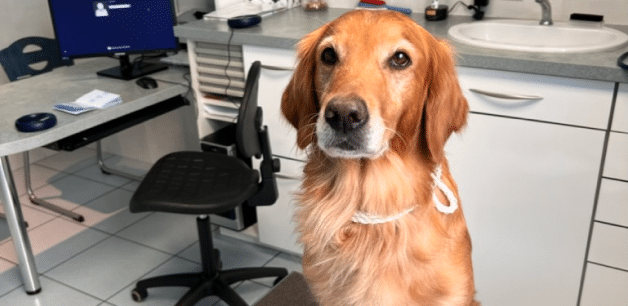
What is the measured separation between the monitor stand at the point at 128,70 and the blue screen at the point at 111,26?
6 centimetres

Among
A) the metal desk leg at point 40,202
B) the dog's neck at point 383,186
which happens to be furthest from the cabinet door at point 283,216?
the dog's neck at point 383,186

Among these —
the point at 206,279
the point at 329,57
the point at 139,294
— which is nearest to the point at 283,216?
the point at 206,279

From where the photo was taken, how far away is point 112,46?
275 cm

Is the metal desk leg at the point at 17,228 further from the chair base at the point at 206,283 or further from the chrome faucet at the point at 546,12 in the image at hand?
the chrome faucet at the point at 546,12

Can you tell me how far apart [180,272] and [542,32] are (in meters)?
1.90

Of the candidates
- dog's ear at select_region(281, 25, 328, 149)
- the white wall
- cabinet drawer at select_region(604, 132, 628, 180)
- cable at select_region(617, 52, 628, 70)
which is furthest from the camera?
the white wall


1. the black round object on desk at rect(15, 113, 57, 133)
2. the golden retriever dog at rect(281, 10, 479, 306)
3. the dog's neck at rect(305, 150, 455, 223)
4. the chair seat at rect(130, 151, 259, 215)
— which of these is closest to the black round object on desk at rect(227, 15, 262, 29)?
the chair seat at rect(130, 151, 259, 215)

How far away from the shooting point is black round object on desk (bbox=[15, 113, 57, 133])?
6.89ft

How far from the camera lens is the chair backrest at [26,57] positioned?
3094 mm

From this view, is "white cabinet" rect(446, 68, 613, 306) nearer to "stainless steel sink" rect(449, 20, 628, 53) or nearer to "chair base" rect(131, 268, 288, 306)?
"stainless steel sink" rect(449, 20, 628, 53)

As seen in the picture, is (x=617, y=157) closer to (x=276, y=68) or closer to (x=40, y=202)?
(x=276, y=68)

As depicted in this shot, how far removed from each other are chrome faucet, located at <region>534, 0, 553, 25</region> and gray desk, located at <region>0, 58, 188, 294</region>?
1611 millimetres

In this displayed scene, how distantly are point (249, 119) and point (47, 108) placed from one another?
35.9 inches

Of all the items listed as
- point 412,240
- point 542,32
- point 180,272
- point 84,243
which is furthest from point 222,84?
point 412,240
